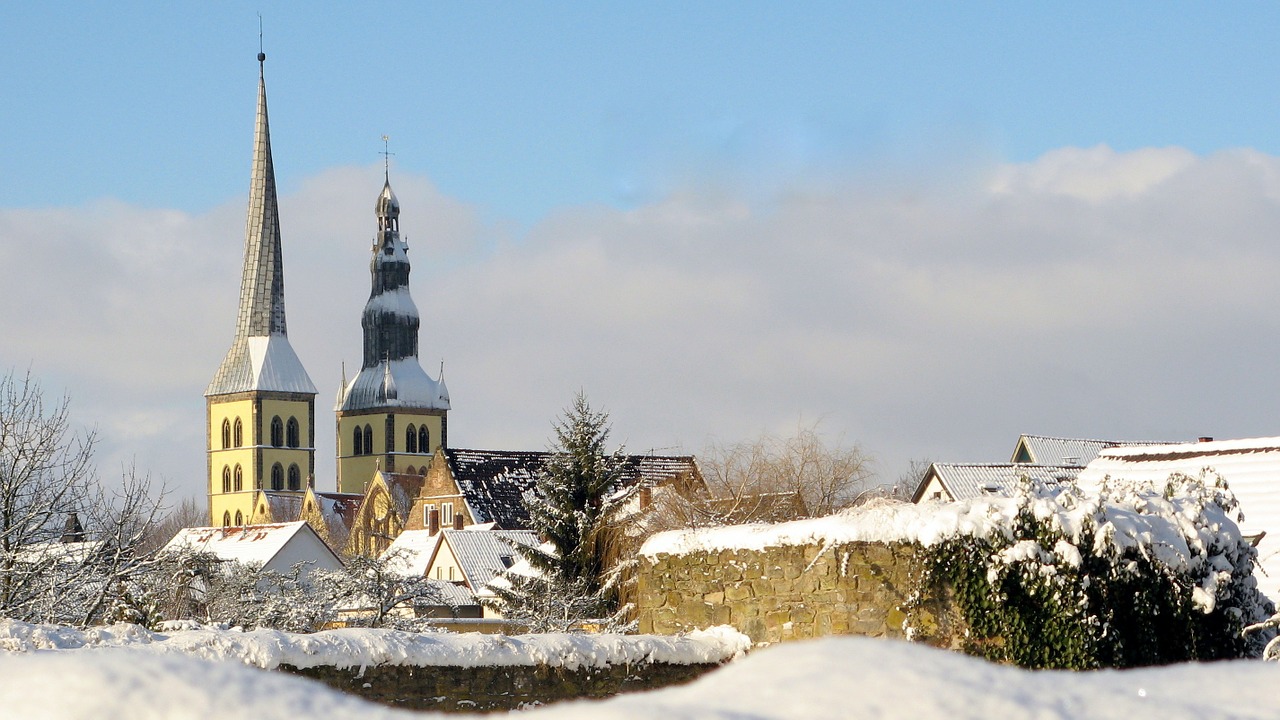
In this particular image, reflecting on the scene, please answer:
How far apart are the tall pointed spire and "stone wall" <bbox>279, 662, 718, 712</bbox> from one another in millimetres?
A: 130449

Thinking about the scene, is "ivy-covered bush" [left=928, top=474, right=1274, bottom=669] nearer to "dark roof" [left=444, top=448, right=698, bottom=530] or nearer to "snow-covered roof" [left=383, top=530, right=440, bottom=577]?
"snow-covered roof" [left=383, top=530, right=440, bottom=577]

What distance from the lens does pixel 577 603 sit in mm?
24000

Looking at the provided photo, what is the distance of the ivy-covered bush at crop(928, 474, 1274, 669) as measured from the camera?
1014 centimetres

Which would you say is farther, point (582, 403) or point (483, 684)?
point (582, 403)

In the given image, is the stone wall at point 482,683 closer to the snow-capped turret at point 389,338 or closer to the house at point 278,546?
the house at point 278,546

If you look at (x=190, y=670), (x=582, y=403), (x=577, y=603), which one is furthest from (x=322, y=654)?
(x=582, y=403)

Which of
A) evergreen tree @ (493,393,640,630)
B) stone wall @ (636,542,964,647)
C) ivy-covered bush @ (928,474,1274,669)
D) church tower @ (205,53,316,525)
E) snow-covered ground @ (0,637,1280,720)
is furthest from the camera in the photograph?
church tower @ (205,53,316,525)

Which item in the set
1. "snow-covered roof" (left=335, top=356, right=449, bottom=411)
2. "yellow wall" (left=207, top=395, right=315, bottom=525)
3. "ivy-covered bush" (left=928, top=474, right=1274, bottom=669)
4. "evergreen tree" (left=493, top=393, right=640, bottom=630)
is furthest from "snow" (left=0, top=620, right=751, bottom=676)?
"snow-covered roof" (left=335, top=356, right=449, bottom=411)

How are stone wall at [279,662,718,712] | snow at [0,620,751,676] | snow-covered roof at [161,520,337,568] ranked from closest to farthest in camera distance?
snow at [0,620,751,676]
stone wall at [279,662,718,712]
snow-covered roof at [161,520,337,568]

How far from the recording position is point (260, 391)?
13700 centimetres

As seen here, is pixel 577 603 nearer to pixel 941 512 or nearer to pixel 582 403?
pixel 582 403

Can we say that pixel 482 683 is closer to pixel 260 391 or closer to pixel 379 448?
pixel 260 391

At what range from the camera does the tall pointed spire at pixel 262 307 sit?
137000mm

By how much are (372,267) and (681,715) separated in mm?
145409
